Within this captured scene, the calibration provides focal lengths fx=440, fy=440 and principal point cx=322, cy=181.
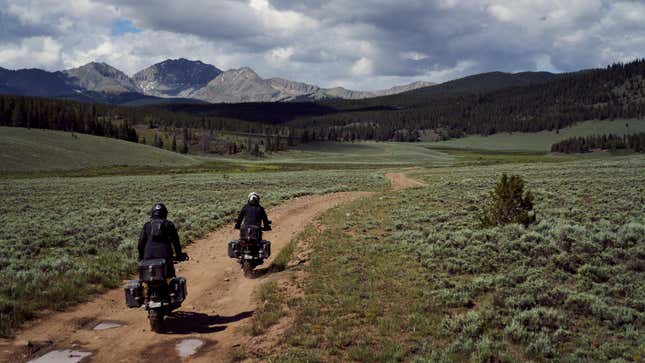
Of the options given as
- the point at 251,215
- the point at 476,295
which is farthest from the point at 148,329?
the point at 476,295

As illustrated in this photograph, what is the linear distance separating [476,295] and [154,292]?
7.35m

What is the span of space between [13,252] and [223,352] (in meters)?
11.5

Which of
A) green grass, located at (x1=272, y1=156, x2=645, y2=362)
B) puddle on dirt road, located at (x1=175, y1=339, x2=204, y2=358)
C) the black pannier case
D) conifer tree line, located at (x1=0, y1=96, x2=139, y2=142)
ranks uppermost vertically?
conifer tree line, located at (x1=0, y1=96, x2=139, y2=142)

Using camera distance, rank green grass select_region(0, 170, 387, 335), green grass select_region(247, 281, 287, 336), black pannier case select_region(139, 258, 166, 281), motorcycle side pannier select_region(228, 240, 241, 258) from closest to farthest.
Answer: green grass select_region(247, 281, 287, 336) < black pannier case select_region(139, 258, 166, 281) < green grass select_region(0, 170, 387, 335) < motorcycle side pannier select_region(228, 240, 241, 258)

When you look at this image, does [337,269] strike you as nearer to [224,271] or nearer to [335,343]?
[224,271]

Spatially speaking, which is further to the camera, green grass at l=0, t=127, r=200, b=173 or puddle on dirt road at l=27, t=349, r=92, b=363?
green grass at l=0, t=127, r=200, b=173

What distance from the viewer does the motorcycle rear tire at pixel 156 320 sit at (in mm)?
9266

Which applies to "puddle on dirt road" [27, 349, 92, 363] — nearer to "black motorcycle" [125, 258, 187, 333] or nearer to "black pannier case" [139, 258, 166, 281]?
"black motorcycle" [125, 258, 187, 333]

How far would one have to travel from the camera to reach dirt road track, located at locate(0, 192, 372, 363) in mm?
8242

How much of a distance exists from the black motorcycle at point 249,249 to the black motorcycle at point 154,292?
377cm

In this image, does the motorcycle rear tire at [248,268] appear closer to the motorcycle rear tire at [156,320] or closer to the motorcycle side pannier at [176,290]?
the motorcycle side pannier at [176,290]

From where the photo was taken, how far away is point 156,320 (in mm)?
9258

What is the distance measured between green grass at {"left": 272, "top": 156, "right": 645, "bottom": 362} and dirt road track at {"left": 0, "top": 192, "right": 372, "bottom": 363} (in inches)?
63.8

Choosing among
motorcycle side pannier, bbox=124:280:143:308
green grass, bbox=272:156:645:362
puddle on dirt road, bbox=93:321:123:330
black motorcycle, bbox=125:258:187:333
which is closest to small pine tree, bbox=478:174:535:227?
green grass, bbox=272:156:645:362
